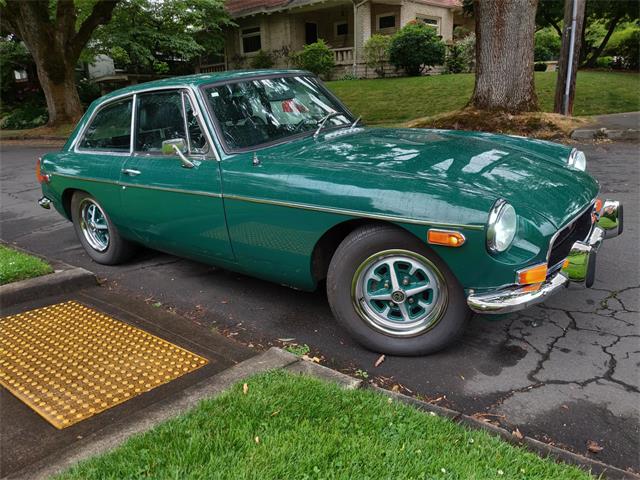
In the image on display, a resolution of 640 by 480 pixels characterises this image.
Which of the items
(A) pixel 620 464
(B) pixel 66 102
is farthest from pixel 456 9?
(A) pixel 620 464

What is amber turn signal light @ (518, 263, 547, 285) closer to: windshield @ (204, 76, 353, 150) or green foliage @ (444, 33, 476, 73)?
windshield @ (204, 76, 353, 150)

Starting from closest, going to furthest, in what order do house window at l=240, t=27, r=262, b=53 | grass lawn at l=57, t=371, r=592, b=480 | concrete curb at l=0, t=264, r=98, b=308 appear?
grass lawn at l=57, t=371, r=592, b=480 → concrete curb at l=0, t=264, r=98, b=308 → house window at l=240, t=27, r=262, b=53

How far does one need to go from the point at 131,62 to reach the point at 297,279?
25552mm

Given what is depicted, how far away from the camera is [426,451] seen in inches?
87.1

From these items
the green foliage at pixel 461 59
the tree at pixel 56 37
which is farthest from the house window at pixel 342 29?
the tree at pixel 56 37

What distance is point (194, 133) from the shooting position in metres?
3.86

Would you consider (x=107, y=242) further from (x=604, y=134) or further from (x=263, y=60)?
(x=263, y=60)

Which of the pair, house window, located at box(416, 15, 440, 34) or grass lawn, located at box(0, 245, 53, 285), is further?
house window, located at box(416, 15, 440, 34)

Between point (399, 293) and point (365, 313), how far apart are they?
10.6 inches

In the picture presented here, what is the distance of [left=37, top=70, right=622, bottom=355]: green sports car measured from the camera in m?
2.76

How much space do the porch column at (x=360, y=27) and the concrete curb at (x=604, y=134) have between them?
16541 mm

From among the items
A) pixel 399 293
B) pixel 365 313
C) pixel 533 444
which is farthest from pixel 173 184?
pixel 533 444

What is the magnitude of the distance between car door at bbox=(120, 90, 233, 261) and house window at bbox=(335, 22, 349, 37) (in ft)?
84.7

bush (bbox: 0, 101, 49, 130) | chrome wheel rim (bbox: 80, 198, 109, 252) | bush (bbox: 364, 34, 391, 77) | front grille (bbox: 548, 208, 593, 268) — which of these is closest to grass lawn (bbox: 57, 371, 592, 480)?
front grille (bbox: 548, 208, 593, 268)
